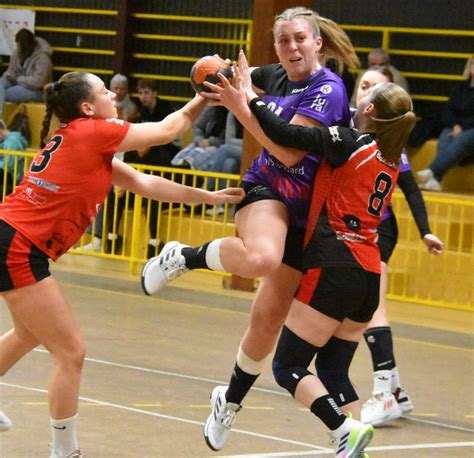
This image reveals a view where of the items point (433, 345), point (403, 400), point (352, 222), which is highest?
point (352, 222)

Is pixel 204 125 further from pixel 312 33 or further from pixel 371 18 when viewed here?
pixel 312 33

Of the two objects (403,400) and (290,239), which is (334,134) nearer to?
(290,239)

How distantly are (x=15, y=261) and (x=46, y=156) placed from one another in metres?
0.46

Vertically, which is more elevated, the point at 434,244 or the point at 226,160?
the point at 434,244

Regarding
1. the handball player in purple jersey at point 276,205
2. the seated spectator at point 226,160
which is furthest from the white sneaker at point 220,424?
the seated spectator at point 226,160

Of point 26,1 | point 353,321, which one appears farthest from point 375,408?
point 26,1

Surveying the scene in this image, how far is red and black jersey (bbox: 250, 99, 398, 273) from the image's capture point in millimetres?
4805

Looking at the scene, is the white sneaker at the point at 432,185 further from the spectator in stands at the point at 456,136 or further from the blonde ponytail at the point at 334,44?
the blonde ponytail at the point at 334,44

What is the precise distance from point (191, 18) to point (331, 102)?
34.4ft

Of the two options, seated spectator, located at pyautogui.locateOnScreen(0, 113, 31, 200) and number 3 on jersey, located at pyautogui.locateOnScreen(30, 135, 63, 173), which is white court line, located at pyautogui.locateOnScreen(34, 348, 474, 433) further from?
seated spectator, located at pyautogui.locateOnScreen(0, 113, 31, 200)

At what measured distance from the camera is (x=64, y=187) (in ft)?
15.1

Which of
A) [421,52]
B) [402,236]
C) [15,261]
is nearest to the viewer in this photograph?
[15,261]

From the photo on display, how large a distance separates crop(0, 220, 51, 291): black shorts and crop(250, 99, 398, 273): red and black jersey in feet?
3.72

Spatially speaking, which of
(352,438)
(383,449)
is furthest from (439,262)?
(352,438)
